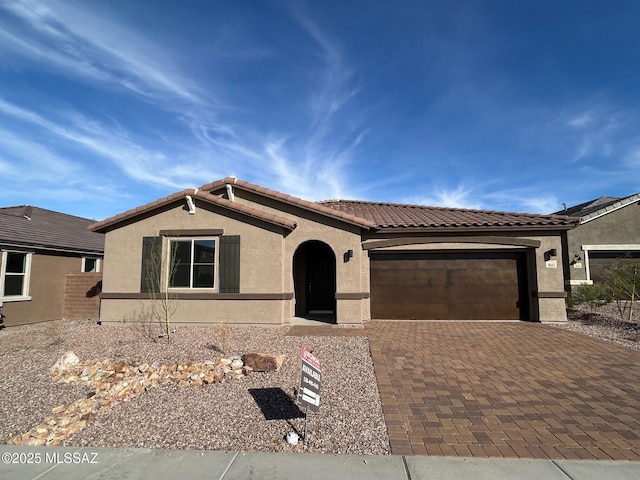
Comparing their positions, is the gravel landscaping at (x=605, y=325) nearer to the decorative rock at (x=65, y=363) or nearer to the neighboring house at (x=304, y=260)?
the neighboring house at (x=304, y=260)

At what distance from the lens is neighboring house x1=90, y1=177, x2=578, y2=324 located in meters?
11.0

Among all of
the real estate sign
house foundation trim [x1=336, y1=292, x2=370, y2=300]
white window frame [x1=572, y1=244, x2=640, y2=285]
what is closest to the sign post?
the real estate sign

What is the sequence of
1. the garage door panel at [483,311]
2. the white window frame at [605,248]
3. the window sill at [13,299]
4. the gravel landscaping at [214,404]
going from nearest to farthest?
1. the gravel landscaping at [214,404]
2. the window sill at [13,299]
3. the garage door panel at [483,311]
4. the white window frame at [605,248]

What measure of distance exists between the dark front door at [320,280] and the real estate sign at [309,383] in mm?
8760

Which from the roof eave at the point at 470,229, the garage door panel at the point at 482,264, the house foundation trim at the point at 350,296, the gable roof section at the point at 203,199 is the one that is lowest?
the house foundation trim at the point at 350,296

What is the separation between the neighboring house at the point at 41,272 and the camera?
41.1 feet

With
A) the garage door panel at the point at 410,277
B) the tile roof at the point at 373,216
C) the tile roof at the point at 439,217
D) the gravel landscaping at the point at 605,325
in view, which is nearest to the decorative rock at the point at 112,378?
the tile roof at the point at 373,216

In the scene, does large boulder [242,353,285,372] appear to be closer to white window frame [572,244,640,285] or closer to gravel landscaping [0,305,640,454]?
gravel landscaping [0,305,640,454]

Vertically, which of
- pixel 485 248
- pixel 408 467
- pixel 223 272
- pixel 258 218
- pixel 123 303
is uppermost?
pixel 258 218

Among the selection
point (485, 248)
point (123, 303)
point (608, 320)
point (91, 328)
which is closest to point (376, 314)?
point (485, 248)

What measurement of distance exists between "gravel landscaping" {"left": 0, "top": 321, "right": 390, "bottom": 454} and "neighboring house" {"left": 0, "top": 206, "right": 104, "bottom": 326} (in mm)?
5254

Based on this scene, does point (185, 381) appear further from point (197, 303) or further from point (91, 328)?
point (91, 328)

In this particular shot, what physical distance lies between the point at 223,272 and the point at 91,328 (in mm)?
4325

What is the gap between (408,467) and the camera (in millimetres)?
3627
